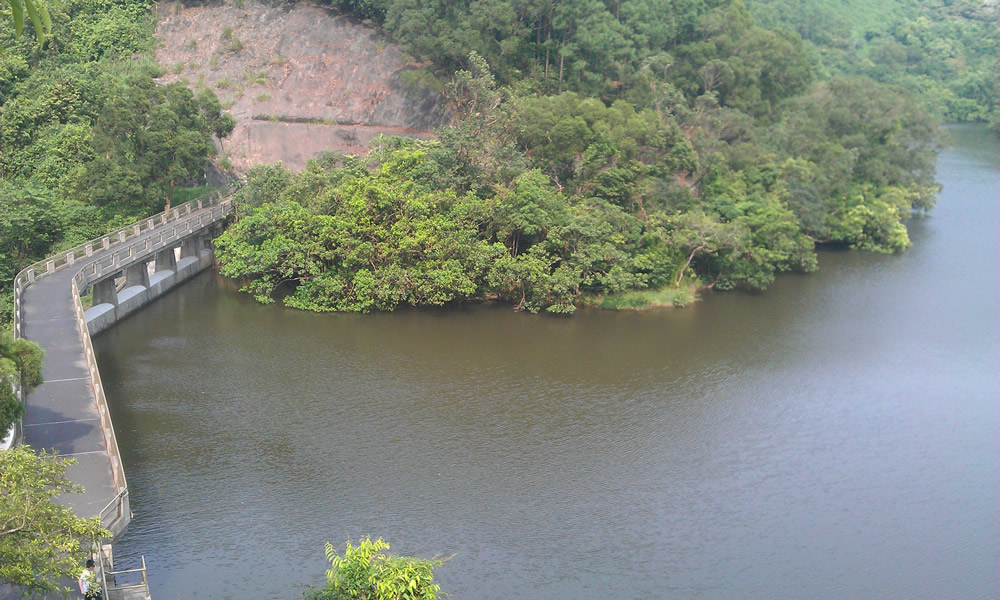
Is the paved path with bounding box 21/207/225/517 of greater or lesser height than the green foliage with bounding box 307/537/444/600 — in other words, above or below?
below

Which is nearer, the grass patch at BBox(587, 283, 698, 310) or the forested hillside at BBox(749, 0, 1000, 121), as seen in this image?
the grass patch at BBox(587, 283, 698, 310)

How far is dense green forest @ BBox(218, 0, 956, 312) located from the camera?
38312 millimetres

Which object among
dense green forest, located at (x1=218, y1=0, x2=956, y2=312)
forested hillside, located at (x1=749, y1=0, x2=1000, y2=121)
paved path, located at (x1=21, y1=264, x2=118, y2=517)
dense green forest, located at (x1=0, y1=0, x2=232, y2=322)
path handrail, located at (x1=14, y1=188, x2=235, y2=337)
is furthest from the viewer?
forested hillside, located at (x1=749, y1=0, x2=1000, y2=121)

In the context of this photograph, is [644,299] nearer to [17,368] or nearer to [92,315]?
[92,315]

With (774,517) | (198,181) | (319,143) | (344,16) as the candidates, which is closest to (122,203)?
(198,181)

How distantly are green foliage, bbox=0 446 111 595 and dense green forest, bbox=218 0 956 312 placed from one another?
2208 centimetres

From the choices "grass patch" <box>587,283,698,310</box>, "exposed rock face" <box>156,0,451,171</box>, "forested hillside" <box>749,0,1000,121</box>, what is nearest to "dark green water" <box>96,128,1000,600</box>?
"grass patch" <box>587,283,698,310</box>

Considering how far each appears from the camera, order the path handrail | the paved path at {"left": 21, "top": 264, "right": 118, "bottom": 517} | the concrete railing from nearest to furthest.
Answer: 1. the concrete railing
2. the paved path at {"left": 21, "top": 264, "right": 118, "bottom": 517}
3. the path handrail

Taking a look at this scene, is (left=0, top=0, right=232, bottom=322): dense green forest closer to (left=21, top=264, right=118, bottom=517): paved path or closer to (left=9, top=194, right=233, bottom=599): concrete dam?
(left=9, top=194, right=233, bottom=599): concrete dam

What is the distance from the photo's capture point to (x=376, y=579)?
14.5 metres

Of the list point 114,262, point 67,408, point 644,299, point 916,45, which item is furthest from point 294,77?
point 916,45

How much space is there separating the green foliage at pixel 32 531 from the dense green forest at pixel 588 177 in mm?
22078

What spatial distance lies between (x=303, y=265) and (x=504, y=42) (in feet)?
53.8

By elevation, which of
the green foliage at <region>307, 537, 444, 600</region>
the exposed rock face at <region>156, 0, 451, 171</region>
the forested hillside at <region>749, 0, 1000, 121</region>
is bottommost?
the green foliage at <region>307, 537, 444, 600</region>
